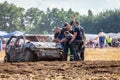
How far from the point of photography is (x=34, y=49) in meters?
16.7

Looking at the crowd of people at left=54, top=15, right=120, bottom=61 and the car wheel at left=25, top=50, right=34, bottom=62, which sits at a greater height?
the crowd of people at left=54, top=15, right=120, bottom=61

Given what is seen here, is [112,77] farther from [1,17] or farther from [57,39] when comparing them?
[1,17]

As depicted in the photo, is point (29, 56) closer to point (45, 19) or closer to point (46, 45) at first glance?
point (46, 45)

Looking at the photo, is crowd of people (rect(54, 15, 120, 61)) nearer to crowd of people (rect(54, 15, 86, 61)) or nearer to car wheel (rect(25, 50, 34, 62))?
crowd of people (rect(54, 15, 86, 61))

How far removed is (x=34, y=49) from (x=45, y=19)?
144m

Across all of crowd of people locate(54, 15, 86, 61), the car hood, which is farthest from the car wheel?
crowd of people locate(54, 15, 86, 61)

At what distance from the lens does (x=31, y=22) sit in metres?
159

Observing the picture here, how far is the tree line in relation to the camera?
119m

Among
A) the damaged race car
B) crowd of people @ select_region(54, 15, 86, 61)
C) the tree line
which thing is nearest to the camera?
the damaged race car

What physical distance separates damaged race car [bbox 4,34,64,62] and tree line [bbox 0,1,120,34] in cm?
9510

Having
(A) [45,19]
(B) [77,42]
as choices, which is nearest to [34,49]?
(B) [77,42]

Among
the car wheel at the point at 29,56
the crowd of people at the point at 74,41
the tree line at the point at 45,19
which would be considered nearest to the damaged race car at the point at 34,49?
the car wheel at the point at 29,56

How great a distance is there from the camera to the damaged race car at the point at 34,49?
16.8m

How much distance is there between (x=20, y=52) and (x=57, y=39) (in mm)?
1784
